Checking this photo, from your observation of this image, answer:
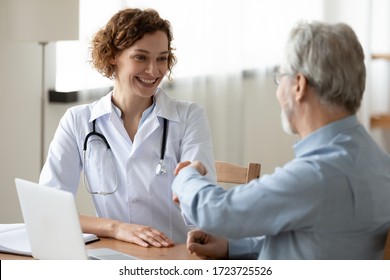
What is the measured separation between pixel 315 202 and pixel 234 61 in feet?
10.9

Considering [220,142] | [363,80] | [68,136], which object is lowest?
[220,142]

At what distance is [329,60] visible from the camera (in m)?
1.73

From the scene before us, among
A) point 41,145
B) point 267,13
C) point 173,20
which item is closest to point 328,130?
point 41,145

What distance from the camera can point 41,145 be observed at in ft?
12.1

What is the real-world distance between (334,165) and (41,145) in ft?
7.27

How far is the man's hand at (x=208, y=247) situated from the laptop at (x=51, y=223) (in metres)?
0.28

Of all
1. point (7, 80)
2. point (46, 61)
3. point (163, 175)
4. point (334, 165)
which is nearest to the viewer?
point (334, 165)

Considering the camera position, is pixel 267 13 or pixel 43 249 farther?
pixel 267 13

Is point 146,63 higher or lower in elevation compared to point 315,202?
higher

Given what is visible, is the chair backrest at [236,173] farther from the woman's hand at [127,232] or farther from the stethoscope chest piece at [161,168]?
the woman's hand at [127,232]

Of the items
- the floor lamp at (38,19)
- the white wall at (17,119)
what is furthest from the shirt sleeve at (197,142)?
the white wall at (17,119)

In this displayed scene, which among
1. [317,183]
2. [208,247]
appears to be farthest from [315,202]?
[208,247]

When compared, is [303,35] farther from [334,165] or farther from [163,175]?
[163,175]

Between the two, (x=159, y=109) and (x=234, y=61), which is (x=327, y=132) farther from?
(x=234, y=61)
